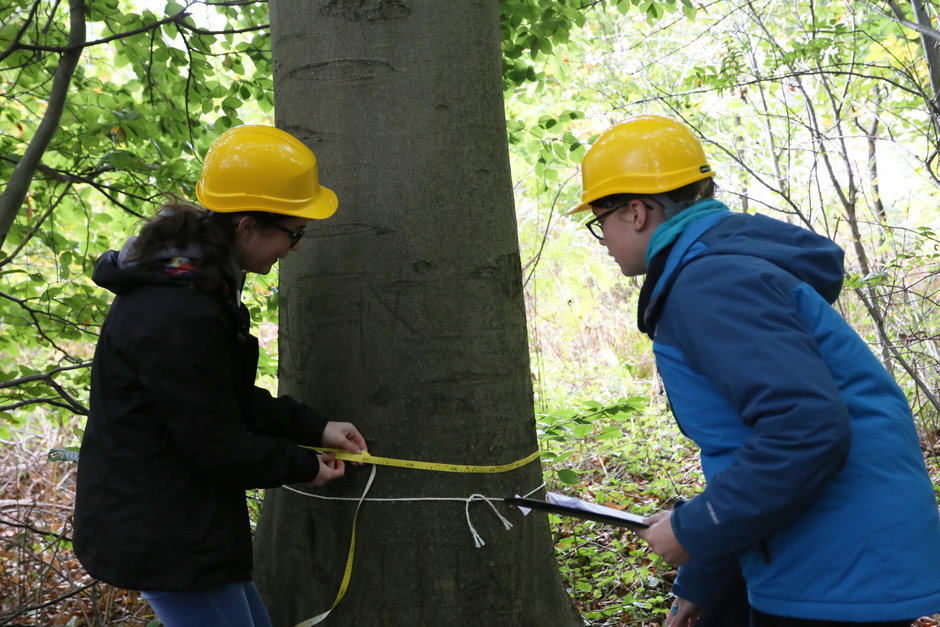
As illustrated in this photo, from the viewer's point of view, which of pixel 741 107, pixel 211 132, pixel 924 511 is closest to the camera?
pixel 924 511

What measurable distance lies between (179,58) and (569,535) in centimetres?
354

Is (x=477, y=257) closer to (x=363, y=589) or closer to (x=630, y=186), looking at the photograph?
(x=630, y=186)

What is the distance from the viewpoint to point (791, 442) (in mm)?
1482

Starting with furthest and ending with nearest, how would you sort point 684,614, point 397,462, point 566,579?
point 566,579 → point 397,462 → point 684,614

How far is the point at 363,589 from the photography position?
2.38 m

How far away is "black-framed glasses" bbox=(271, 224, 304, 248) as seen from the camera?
7.52 feet

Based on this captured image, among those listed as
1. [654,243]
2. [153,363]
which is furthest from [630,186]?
[153,363]

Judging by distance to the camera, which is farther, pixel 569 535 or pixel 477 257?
pixel 569 535

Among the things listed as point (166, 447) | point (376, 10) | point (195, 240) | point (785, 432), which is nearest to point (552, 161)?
point (376, 10)

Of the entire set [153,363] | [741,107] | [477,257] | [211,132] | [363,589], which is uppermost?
[741,107]

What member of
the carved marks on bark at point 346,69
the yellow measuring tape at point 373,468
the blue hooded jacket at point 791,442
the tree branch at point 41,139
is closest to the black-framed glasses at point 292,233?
the carved marks on bark at point 346,69

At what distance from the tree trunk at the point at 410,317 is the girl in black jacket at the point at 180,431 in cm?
27

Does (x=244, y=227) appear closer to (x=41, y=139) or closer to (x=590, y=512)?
(x=590, y=512)

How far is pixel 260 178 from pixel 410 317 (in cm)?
58
